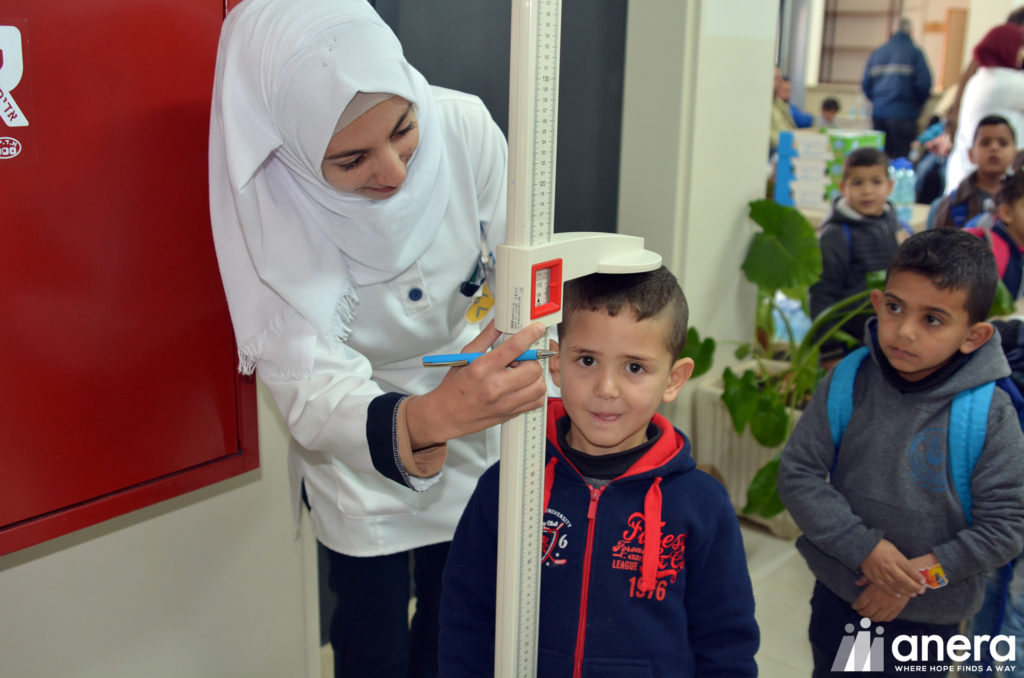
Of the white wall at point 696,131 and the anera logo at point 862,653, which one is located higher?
the white wall at point 696,131

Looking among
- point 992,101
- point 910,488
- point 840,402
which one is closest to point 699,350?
point 840,402

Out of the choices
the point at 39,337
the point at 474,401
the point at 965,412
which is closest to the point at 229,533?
the point at 39,337

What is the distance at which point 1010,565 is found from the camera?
6.49 feet

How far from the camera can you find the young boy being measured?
135cm

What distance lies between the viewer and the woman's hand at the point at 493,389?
1142 millimetres

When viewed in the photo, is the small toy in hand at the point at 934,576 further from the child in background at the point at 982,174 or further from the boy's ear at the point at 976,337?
the child in background at the point at 982,174

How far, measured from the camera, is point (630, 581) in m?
1.36

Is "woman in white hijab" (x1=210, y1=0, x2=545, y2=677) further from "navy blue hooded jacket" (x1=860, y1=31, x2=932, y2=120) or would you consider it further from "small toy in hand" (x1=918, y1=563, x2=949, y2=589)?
"navy blue hooded jacket" (x1=860, y1=31, x2=932, y2=120)

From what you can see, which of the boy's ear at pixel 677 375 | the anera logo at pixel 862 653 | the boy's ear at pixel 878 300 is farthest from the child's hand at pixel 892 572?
the boy's ear at pixel 677 375

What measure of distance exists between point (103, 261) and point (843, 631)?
164 cm

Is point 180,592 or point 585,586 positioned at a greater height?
point 585,586

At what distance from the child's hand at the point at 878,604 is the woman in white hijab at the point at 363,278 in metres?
0.81

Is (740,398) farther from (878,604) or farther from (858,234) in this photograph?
(878,604)

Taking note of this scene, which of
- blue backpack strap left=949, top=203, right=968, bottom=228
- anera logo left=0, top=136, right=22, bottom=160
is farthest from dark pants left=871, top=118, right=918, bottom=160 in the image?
anera logo left=0, top=136, right=22, bottom=160
